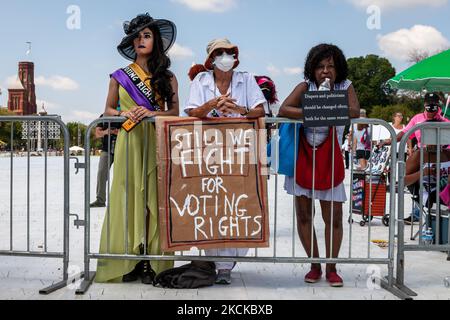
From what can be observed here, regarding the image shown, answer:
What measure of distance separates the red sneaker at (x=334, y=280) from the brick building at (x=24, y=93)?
142299mm

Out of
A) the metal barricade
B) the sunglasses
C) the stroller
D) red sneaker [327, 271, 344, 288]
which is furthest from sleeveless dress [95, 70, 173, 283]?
the stroller

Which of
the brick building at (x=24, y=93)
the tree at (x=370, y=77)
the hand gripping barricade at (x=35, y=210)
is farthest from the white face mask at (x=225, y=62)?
the brick building at (x=24, y=93)

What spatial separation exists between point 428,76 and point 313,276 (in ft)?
12.8

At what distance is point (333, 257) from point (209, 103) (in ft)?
5.20

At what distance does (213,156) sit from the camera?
4.70m

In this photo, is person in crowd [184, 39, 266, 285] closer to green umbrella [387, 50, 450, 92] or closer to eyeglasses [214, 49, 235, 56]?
eyeglasses [214, 49, 235, 56]

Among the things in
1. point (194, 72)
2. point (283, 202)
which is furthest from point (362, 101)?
point (194, 72)

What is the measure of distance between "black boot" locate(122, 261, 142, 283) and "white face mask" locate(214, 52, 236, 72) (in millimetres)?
1692

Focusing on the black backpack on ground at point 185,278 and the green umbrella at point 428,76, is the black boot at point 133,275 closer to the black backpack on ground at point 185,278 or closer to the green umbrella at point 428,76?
the black backpack on ground at point 185,278

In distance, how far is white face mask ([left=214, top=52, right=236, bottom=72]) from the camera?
466cm

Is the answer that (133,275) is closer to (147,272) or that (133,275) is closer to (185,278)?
(147,272)

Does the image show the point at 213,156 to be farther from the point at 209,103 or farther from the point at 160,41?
the point at 160,41

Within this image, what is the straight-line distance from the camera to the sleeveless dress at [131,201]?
4.80 m

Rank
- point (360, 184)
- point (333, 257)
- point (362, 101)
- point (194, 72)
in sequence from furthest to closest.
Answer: point (362, 101), point (360, 184), point (194, 72), point (333, 257)
